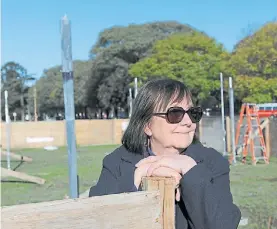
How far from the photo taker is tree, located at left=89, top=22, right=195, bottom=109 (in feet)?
161

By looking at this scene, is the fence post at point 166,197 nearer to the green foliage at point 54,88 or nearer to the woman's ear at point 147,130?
the woman's ear at point 147,130

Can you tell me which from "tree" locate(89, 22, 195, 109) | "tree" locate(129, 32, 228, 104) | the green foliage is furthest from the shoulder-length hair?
the green foliage

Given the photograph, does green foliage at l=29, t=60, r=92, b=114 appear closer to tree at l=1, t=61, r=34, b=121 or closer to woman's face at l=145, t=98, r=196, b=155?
tree at l=1, t=61, r=34, b=121

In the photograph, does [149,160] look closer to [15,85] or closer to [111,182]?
[111,182]

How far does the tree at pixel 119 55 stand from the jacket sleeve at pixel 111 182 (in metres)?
45.1

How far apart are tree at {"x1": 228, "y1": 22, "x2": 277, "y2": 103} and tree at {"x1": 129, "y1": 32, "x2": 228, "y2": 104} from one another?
12.5 ft

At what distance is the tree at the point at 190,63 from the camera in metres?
38.2

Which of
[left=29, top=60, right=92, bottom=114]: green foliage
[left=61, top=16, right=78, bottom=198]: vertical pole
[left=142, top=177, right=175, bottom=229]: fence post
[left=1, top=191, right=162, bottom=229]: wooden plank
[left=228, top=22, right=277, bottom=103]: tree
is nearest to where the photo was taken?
[left=1, top=191, right=162, bottom=229]: wooden plank

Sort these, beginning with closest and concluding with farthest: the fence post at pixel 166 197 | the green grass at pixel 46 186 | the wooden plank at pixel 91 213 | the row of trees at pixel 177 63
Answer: the wooden plank at pixel 91 213
the fence post at pixel 166 197
the green grass at pixel 46 186
the row of trees at pixel 177 63

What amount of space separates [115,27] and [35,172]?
4037 centimetres

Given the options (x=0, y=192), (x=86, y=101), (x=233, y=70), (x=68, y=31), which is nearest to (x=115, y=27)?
(x=86, y=101)

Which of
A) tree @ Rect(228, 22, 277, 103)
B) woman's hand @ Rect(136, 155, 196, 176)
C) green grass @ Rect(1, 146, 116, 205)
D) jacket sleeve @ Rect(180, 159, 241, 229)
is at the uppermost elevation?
tree @ Rect(228, 22, 277, 103)

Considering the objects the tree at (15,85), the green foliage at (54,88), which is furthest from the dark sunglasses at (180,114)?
the tree at (15,85)

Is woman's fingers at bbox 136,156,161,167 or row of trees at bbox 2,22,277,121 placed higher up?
row of trees at bbox 2,22,277,121
